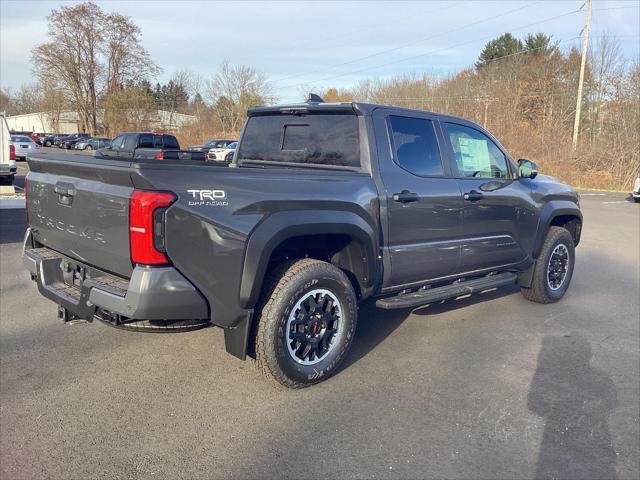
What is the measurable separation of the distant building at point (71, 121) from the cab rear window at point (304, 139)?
163 feet

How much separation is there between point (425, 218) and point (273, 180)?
1554 mm

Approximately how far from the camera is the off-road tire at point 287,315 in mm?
3494

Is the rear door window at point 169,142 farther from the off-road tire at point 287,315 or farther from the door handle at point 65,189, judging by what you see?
the off-road tire at point 287,315

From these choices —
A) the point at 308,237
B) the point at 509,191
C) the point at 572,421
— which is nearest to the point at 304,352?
the point at 308,237

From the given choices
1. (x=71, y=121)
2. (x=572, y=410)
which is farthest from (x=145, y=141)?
(x=71, y=121)

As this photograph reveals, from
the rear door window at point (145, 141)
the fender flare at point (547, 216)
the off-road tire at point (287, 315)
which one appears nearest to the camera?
the off-road tire at point (287, 315)

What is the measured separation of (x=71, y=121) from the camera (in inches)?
2736

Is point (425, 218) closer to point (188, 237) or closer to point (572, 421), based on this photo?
point (572, 421)

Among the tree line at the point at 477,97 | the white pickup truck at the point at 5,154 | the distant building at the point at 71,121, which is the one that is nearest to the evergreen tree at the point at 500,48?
the tree line at the point at 477,97

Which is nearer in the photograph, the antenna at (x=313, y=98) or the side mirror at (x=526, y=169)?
the antenna at (x=313, y=98)

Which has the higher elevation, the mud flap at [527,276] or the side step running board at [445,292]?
the side step running board at [445,292]

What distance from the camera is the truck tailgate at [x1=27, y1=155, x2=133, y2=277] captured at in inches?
121

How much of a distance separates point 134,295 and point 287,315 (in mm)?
1037

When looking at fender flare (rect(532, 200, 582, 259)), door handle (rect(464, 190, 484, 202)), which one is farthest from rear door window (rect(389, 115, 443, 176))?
fender flare (rect(532, 200, 582, 259))
